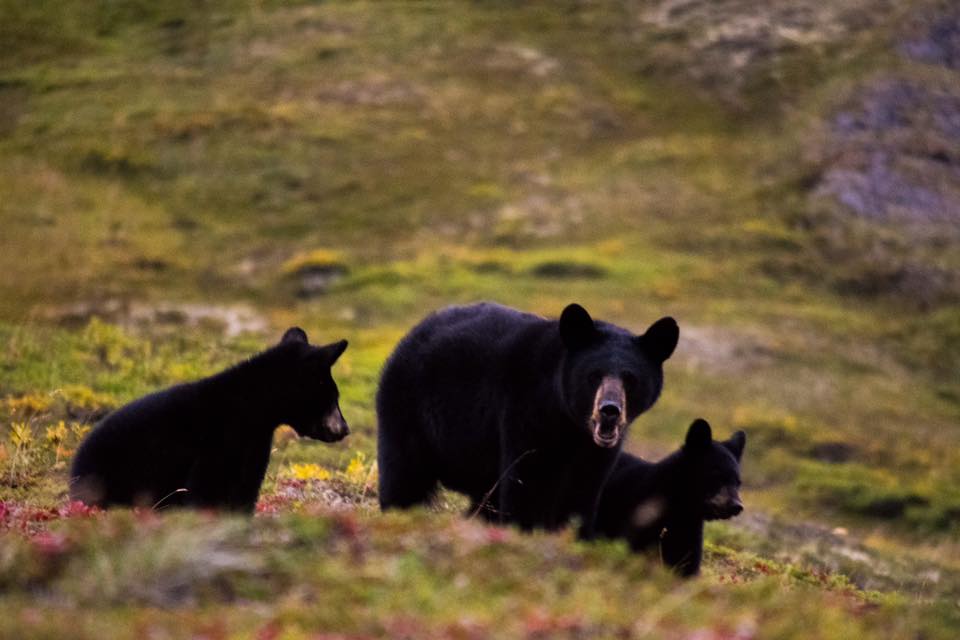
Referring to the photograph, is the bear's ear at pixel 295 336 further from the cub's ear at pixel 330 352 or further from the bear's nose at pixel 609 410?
the bear's nose at pixel 609 410

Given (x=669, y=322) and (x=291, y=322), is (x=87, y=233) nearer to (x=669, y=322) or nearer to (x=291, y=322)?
(x=291, y=322)

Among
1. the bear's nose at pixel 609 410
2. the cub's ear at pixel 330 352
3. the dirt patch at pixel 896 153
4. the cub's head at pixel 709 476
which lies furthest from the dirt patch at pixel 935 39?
the bear's nose at pixel 609 410

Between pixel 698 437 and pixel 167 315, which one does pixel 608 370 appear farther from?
pixel 167 315

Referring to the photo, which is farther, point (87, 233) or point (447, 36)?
point (447, 36)

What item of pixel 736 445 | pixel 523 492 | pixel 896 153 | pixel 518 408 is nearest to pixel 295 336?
pixel 518 408

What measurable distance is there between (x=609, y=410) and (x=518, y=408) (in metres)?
0.80

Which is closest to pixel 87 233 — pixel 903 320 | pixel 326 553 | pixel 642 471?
pixel 903 320

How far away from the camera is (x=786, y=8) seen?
61906 mm

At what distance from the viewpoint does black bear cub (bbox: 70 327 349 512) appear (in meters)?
10.3

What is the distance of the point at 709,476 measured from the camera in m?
11.7

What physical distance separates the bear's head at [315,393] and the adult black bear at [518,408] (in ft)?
2.31

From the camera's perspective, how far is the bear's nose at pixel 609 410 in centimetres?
882

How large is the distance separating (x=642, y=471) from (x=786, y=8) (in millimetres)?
53481

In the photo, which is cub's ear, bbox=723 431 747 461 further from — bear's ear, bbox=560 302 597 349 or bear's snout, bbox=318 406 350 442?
bear's ear, bbox=560 302 597 349
